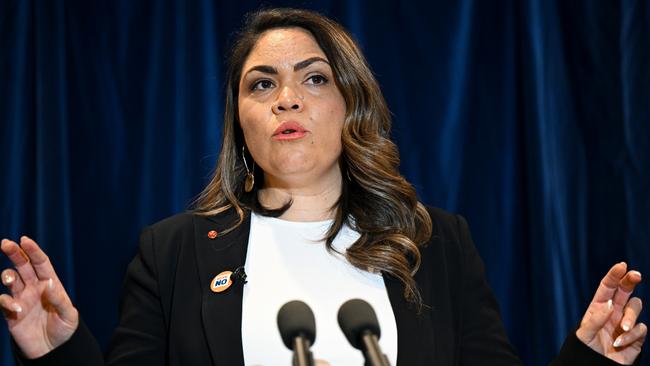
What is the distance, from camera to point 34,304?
1.42 m

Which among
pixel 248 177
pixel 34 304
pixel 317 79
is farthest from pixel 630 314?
pixel 34 304

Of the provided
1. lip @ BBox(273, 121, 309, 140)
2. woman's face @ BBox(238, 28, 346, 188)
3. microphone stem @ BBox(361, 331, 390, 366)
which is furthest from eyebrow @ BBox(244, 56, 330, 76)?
microphone stem @ BBox(361, 331, 390, 366)

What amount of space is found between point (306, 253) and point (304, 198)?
0.18 m

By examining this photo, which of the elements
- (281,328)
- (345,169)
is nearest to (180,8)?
(345,169)

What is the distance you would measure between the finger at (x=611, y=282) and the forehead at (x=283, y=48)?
2.82 ft

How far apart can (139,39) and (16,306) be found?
1.33 m

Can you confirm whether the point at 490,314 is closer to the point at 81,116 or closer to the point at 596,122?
the point at 596,122

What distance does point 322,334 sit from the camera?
1.70m

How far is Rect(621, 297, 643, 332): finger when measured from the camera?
A: 4.80 ft

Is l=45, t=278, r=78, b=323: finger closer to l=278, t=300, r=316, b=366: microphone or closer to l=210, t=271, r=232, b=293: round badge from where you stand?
l=210, t=271, r=232, b=293: round badge

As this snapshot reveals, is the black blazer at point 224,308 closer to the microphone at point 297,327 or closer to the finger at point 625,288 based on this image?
the finger at point 625,288

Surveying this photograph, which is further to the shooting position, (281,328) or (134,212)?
(134,212)

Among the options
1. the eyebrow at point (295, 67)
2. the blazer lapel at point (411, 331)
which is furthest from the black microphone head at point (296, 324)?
the eyebrow at point (295, 67)

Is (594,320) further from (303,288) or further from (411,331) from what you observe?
(303,288)
